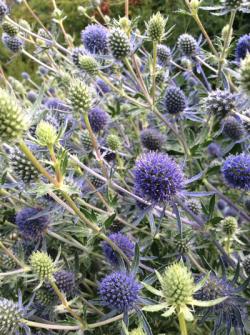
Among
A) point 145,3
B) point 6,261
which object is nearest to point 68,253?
point 6,261

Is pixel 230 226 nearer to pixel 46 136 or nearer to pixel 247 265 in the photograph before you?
pixel 247 265

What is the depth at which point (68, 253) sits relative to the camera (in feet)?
8.31

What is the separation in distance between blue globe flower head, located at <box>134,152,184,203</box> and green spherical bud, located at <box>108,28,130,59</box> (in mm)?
790

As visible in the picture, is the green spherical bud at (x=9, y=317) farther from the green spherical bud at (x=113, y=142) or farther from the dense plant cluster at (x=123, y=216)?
the green spherical bud at (x=113, y=142)

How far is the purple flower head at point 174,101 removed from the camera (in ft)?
8.34

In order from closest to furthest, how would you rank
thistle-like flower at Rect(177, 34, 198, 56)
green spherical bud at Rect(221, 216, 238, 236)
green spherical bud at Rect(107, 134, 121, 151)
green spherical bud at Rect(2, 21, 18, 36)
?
green spherical bud at Rect(221, 216, 238, 236), green spherical bud at Rect(107, 134, 121, 151), thistle-like flower at Rect(177, 34, 198, 56), green spherical bud at Rect(2, 21, 18, 36)

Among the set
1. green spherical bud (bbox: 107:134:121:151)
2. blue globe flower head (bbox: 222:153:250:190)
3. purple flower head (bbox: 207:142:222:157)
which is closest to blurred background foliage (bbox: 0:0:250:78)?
purple flower head (bbox: 207:142:222:157)

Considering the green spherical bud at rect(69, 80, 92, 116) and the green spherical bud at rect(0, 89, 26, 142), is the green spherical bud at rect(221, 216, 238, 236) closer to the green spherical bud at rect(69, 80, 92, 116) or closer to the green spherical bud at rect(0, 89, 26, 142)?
the green spherical bud at rect(69, 80, 92, 116)

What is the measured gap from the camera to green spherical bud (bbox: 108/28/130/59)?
230cm

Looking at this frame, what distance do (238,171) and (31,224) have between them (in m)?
1.10

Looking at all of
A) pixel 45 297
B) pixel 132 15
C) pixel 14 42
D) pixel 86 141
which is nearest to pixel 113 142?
pixel 86 141

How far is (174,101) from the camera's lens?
100 inches

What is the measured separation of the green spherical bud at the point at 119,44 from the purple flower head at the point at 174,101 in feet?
1.33

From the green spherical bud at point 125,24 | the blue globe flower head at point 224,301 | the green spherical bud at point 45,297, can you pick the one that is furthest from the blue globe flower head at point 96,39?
the blue globe flower head at point 224,301
